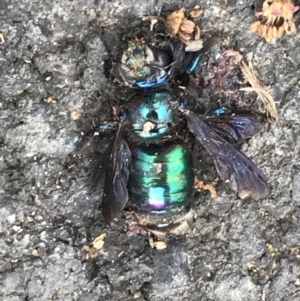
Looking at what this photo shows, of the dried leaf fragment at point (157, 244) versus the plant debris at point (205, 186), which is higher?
the plant debris at point (205, 186)

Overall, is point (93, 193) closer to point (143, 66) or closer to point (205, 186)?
point (205, 186)

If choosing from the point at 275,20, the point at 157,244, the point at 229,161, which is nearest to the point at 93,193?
the point at 157,244

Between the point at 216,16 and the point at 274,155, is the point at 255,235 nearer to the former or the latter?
the point at 274,155

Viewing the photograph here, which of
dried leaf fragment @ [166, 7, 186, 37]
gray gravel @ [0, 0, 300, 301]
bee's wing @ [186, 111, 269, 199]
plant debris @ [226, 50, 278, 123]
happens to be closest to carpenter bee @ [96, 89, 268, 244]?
bee's wing @ [186, 111, 269, 199]

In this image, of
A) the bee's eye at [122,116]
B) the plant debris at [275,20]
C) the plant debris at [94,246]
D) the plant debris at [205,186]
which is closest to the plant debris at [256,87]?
the plant debris at [275,20]

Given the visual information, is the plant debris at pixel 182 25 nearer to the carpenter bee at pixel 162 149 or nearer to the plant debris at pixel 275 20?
the carpenter bee at pixel 162 149

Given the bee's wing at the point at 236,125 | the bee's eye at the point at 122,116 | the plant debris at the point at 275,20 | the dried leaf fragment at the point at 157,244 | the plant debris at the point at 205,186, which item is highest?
the plant debris at the point at 275,20

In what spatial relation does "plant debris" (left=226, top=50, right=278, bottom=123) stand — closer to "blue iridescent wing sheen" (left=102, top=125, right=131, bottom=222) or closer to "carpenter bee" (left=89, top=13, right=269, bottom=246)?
"carpenter bee" (left=89, top=13, right=269, bottom=246)
